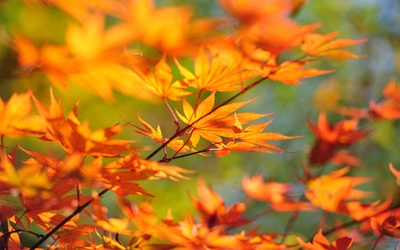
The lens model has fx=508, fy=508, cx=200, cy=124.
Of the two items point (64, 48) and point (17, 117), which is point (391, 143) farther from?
point (17, 117)

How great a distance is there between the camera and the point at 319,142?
89 cm

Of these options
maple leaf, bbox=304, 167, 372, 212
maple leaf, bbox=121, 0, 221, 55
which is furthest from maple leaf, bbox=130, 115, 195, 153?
maple leaf, bbox=121, 0, 221, 55

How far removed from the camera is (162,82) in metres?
0.45

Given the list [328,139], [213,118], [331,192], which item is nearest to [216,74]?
[213,118]

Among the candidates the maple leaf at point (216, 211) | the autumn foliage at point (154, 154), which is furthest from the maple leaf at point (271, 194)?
the maple leaf at point (216, 211)

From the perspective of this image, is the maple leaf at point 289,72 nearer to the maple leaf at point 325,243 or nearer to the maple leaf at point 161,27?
the maple leaf at point 325,243

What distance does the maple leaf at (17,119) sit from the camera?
0.43m

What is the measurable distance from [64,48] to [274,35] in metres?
0.54

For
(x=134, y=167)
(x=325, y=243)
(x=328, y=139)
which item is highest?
(x=134, y=167)

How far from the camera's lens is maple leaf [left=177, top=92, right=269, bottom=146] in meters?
0.43

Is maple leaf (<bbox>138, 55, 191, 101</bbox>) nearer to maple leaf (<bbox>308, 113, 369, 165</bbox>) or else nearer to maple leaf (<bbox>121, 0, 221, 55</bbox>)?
maple leaf (<bbox>121, 0, 221, 55</bbox>)

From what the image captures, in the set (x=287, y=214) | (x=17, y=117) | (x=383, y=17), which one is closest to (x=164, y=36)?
(x=17, y=117)

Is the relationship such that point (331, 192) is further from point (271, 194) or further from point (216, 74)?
point (216, 74)

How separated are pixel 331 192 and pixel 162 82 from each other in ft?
1.04
